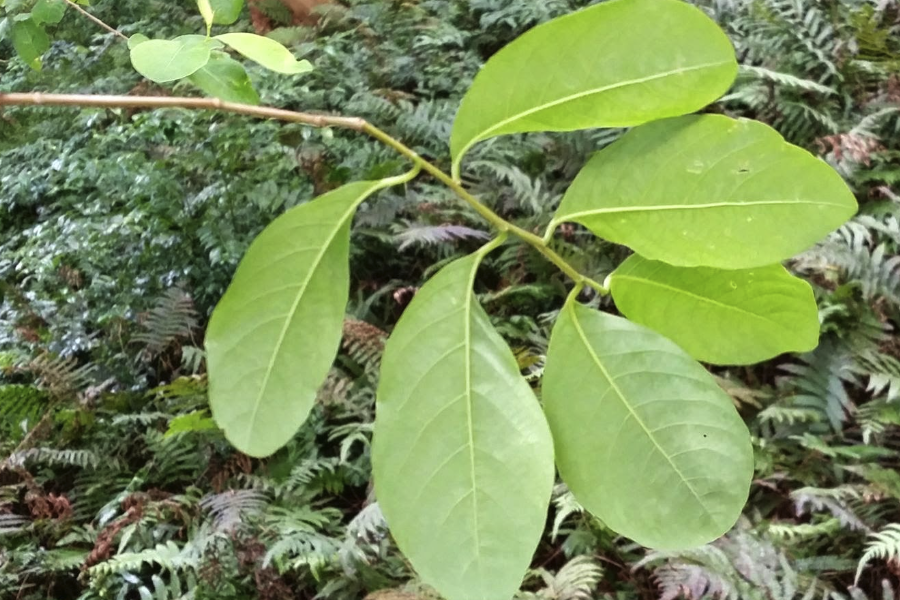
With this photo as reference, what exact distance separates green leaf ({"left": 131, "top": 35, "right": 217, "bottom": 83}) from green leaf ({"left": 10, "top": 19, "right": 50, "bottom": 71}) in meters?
0.62

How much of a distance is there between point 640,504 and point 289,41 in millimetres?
3322

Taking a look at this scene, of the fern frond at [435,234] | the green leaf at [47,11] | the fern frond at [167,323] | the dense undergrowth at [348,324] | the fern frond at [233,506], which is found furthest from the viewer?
the fern frond at [167,323]

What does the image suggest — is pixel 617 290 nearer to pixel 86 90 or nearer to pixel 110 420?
pixel 110 420

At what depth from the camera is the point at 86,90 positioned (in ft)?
9.88

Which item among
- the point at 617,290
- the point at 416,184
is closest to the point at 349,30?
the point at 416,184

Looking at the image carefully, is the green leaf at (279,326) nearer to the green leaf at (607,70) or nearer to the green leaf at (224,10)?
the green leaf at (607,70)

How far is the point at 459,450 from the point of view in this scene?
0.29 metres

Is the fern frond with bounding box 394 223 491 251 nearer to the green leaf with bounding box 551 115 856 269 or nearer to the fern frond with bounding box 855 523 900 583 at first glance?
the fern frond with bounding box 855 523 900 583

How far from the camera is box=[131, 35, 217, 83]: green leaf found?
0.33 m

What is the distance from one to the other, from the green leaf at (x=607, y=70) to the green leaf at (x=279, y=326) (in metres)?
0.07

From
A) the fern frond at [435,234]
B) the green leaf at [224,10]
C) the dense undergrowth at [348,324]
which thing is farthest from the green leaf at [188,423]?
the green leaf at [224,10]

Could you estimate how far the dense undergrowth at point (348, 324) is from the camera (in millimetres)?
1476

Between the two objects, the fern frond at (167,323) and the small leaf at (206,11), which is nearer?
the small leaf at (206,11)

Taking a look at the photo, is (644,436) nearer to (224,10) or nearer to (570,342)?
(570,342)
